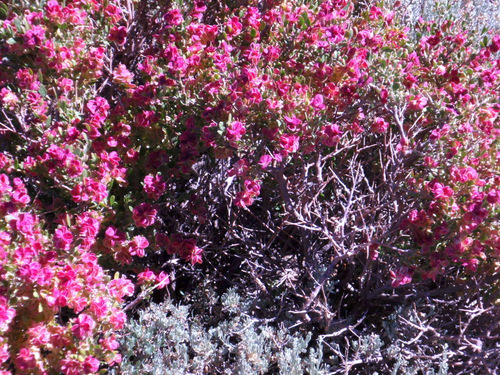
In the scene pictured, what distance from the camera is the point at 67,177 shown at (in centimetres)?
213

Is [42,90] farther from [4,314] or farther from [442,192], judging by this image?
[442,192]

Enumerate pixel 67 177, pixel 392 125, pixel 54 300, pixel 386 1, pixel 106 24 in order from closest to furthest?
pixel 54 300 < pixel 67 177 < pixel 106 24 < pixel 392 125 < pixel 386 1

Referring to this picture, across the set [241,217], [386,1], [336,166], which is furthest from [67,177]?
[386,1]

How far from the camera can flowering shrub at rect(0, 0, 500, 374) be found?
198cm

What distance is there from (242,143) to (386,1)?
1.92 m

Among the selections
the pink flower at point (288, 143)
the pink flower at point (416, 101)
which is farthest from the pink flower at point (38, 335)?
the pink flower at point (416, 101)

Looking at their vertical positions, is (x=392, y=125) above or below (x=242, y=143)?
below

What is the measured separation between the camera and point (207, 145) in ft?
7.48

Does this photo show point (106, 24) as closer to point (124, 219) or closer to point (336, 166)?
point (124, 219)

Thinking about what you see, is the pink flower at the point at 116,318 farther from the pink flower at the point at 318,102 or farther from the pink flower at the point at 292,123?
the pink flower at the point at 318,102

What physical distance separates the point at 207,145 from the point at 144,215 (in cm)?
38

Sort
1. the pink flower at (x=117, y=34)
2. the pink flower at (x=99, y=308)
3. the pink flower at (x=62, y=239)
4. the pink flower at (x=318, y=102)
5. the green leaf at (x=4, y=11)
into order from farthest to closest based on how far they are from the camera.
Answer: the pink flower at (x=117, y=34), the green leaf at (x=4, y=11), the pink flower at (x=318, y=102), the pink flower at (x=62, y=239), the pink flower at (x=99, y=308)

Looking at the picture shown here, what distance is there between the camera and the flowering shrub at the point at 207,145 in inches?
77.9

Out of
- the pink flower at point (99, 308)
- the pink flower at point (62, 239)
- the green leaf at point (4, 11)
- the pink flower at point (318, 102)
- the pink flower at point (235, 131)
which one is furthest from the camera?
the green leaf at point (4, 11)
